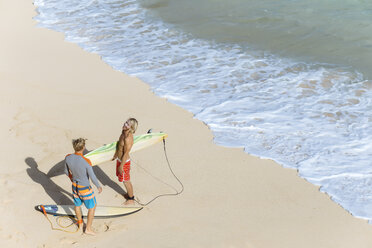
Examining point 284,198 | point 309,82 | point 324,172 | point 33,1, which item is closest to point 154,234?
point 284,198

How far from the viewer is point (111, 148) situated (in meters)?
6.20

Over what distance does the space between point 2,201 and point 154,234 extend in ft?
6.87

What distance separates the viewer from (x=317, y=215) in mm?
5598

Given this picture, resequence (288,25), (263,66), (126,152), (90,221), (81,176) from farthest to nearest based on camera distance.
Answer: (288,25) → (263,66) → (126,152) → (90,221) → (81,176)

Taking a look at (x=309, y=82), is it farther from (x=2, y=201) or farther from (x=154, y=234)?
(x=2, y=201)

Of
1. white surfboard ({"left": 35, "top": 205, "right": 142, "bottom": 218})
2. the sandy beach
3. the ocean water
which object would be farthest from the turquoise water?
white surfboard ({"left": 35, "top": 205, "right": 142, "bottom": 218})

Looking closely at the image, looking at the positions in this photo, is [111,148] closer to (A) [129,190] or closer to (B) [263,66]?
(A) [129,190]

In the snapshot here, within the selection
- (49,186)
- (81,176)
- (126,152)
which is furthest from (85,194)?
(49,186)

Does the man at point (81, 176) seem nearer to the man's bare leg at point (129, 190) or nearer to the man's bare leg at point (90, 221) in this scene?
the man's bare leg at point (90, 221)

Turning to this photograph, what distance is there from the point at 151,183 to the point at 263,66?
17.7ft

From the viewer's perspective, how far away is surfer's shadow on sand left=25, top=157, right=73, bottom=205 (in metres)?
5.82

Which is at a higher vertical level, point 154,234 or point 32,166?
point 32,166

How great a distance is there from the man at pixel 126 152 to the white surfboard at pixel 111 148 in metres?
0.41

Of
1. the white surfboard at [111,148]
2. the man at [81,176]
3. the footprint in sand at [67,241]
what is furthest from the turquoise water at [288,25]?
the footprint in sand at [67,241]
